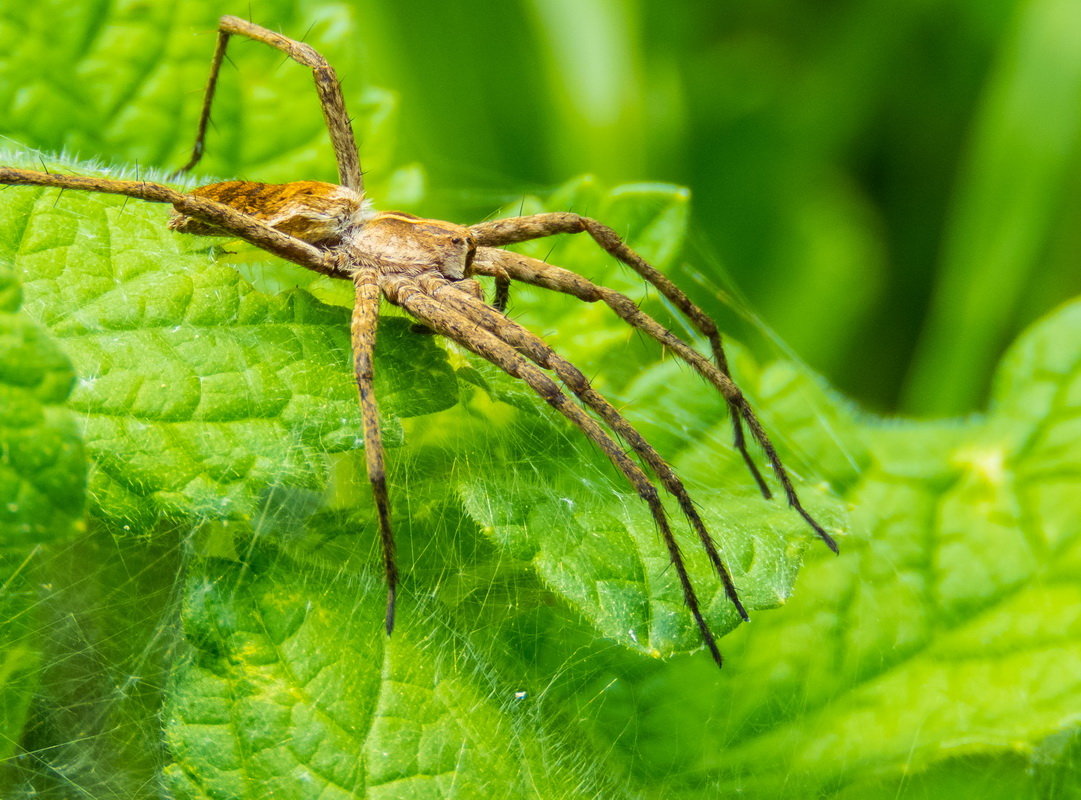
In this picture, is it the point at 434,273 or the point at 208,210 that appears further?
the point at 434,273

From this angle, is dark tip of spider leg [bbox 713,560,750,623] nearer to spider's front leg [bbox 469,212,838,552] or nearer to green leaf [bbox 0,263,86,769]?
spider's front leg [bbox 469,212,838,552]

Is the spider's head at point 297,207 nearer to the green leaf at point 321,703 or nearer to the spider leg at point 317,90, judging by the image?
the spider leg at point 317,90

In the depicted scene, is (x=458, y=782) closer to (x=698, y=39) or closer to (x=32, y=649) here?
(x=32, y=649)

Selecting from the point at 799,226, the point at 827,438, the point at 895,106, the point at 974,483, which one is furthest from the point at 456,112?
the point at 974,483

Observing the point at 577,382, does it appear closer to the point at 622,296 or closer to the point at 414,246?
the point at 622,296

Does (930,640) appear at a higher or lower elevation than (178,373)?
lower

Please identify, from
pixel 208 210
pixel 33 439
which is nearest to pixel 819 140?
pixel 208 210
